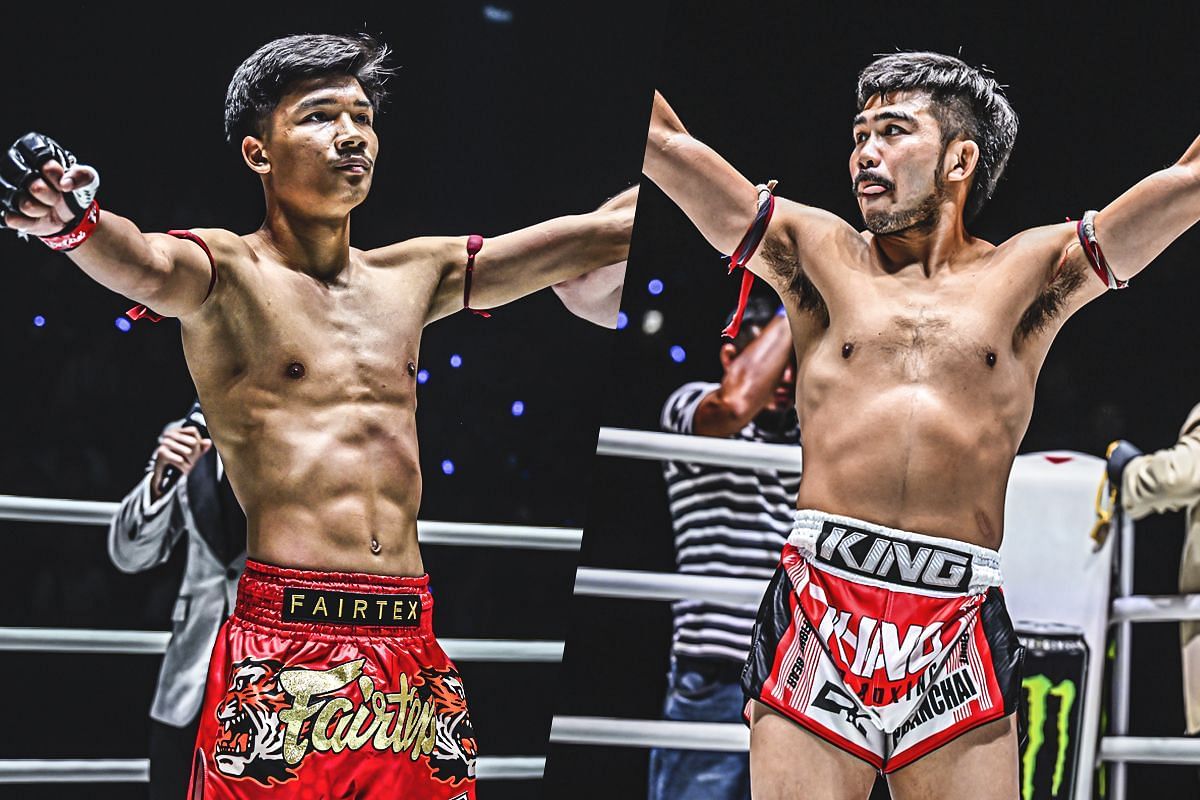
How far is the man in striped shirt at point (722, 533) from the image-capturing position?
363cm

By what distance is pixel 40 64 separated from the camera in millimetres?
3010

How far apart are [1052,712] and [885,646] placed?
0.97 meters

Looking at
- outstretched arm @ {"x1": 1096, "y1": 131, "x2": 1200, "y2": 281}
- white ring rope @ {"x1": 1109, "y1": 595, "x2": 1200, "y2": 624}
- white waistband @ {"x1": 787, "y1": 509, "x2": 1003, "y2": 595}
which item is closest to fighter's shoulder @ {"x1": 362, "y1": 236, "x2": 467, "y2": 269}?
white waistband @ {"x1": 787, "y1": 509, "x2": 1003, "y2": 595}

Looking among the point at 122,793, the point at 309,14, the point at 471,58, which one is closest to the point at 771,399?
the point at 471,58

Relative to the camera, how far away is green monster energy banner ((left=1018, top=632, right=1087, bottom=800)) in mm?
3627

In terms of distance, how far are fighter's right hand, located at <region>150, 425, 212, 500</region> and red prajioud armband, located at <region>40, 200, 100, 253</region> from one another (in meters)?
0.61

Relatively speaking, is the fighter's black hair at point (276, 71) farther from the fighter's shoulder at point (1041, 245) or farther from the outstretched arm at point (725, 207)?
the fighter's shoulder at point (1041, 245)

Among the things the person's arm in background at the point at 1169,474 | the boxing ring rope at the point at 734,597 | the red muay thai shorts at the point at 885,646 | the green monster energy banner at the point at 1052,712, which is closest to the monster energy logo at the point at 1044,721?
the green monster energy banner at the point at 1052,712

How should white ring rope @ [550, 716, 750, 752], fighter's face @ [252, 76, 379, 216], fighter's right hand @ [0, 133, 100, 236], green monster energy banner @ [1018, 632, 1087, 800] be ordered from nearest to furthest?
fighter's right hand @ [0, 133, 100, 236] < fighter's face @ [252, 76, 379, 216] < white ring rope @ [550, 716, 750, 752] < green monster energy banner @ [1018, 632, 1087, 800]

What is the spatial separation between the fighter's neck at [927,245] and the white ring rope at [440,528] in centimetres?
99

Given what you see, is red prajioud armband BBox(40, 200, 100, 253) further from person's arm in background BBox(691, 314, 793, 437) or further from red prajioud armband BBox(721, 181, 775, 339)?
person's arm in background BBox(691, 314, 793, 437)

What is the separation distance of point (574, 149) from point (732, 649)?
4.31 feet

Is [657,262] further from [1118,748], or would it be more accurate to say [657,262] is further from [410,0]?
[1118,748]

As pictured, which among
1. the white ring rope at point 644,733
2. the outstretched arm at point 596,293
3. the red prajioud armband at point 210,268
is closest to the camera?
the red prajioud armband at point 210,268
